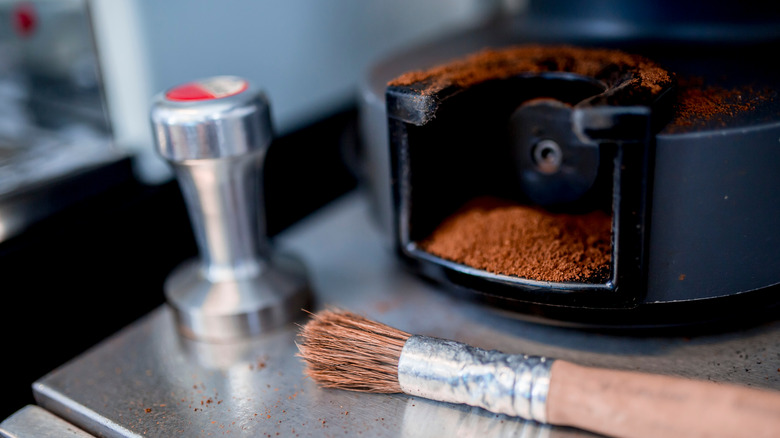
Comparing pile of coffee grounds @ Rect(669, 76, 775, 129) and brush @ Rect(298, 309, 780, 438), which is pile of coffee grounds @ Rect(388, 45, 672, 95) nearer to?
pile of coffee grounds @ Rect(669, 76, 775, 129)

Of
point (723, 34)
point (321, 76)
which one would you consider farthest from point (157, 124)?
point (723, 34)

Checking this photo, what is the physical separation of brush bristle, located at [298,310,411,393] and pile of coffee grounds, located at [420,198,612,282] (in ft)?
0.32

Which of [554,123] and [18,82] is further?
[18,82]

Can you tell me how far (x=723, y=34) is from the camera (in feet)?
2.20

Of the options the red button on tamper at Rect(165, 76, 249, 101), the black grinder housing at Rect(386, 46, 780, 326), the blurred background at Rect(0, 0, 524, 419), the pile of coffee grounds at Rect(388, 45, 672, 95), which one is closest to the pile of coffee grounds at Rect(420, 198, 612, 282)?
the black grinder housing at Rect(386, 46, 780, 326)

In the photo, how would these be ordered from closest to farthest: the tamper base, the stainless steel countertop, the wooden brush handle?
the wooden brush handle, the stainless steel countertop, the tamper base

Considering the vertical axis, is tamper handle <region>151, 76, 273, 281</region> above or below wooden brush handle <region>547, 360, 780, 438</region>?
above

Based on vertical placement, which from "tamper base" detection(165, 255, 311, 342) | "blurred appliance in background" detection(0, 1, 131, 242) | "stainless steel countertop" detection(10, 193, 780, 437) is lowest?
"stainless steel countertop" detection(10, 193, 780, 437)

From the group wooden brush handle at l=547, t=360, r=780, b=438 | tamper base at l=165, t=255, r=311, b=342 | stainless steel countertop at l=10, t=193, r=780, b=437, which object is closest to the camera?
wooden brush handle at l=547, t=360, r=780, b=438

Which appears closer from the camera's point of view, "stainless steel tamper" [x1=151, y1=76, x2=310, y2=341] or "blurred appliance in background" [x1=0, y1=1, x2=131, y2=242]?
"stainless steel tamper" [x1=151, y1=76, x2=310, y2=341]

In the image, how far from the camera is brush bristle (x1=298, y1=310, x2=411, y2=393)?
493 millimetres

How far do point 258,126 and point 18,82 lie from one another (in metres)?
0.42

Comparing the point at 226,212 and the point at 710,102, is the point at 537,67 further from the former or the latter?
the point at 226,212

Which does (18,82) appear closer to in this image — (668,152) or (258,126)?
(258,126)
